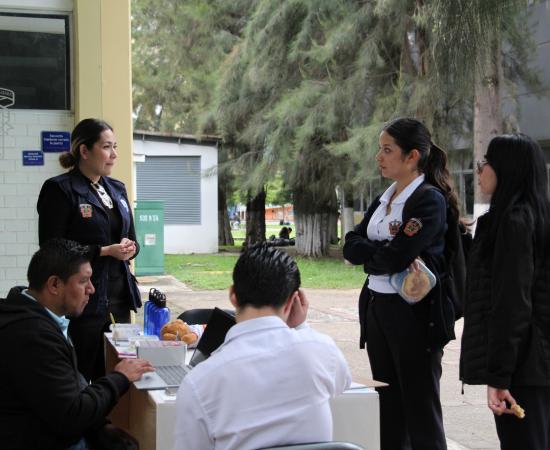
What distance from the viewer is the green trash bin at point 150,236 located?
18.0 metres

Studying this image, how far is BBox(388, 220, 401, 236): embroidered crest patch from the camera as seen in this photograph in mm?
3979

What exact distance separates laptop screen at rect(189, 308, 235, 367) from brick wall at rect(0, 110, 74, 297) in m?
4.43

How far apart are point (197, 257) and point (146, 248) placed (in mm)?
6540

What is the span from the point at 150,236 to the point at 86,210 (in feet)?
44.7

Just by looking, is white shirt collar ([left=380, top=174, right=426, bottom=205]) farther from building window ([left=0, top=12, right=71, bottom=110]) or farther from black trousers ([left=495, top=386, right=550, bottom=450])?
building window ([left=0, top=12, right=71, bottom=110])

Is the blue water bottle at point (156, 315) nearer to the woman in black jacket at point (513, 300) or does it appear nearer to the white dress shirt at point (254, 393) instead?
the woman in black jacket at point (513, 300)

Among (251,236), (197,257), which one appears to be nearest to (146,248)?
(197,257)

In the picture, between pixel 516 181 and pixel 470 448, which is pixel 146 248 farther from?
pixel 516 181

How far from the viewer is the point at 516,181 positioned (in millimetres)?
3113

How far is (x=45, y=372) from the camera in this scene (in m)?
2.71

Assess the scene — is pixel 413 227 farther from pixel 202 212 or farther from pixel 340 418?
pixel 202 212

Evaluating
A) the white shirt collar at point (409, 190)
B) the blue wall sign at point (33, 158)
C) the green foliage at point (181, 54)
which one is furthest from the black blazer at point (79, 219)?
the green foliage at point (181, 54)

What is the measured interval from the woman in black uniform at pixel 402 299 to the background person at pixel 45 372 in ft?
4.75

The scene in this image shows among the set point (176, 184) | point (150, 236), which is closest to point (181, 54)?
point (176, 184)
